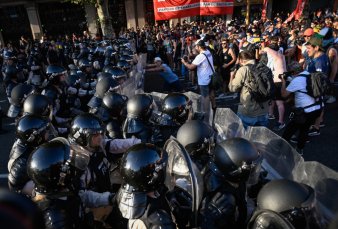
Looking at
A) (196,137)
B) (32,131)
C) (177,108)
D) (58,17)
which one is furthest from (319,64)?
(58,17)

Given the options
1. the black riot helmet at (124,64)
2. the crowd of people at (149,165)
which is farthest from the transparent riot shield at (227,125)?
the black riot helmet at (124,64)

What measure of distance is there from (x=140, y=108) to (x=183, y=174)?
58.2 inches

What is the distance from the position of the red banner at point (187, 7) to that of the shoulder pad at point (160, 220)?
5.36 m

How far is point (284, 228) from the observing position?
1.58m

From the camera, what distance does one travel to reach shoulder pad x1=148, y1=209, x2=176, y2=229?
1877 mm

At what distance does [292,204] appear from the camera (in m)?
1.86

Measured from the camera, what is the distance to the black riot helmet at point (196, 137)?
2.80 metres

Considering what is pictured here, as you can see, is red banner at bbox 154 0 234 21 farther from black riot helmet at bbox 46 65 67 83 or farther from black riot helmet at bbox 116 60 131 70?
black riot helmet at bbox 46 65 67 83

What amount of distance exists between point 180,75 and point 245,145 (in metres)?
9.78

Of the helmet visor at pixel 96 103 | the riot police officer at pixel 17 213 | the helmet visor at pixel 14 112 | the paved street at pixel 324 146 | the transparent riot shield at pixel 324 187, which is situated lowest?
the paved street at pixel 324 146

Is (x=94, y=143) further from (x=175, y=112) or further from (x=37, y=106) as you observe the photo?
(x=37, y=106)

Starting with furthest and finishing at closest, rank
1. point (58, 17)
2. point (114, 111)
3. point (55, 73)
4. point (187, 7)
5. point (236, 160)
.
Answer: point (58, 17) → point (187, 7) → point (55, 73) → point (114, 111) → point (236, 160)

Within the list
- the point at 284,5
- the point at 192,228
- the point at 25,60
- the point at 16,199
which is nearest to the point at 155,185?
the point at 192,228

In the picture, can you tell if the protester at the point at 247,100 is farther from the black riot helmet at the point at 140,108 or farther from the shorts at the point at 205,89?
the shorts at the point at 205,89
